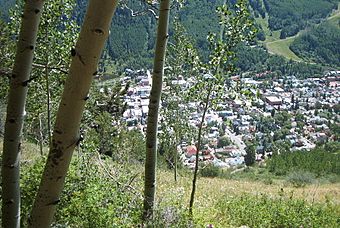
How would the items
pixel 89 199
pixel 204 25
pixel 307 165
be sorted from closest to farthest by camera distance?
pixel 89 199
pixel 307 165
pixel 204 25

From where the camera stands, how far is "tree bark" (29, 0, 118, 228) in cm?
171

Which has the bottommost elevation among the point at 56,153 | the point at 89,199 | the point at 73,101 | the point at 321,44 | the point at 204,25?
the point at 89,199

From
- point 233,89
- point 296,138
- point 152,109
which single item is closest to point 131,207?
point 152,109

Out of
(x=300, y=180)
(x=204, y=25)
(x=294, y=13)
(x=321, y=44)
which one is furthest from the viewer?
(x=294, y=13)

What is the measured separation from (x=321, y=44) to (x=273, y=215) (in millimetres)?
144870

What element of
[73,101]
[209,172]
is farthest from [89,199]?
[209,172]

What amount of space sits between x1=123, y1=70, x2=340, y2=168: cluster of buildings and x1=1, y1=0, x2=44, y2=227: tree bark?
28741mm

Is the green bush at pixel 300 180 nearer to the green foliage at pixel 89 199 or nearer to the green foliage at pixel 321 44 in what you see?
the green foliage at pixel 89 199

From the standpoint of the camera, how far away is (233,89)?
7.37 metres

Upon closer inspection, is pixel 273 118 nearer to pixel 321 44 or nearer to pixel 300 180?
pixel 300 180

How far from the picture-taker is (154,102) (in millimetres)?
4789

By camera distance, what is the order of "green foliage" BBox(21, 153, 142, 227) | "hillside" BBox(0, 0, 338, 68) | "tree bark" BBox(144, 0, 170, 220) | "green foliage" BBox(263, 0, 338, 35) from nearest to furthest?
"green foliage" BBox(21, 153, 142, 227)
"tree bark" BBox(144, 0, 170, 220)
"hillside" BBox(0, 0, 338, 68)
"green foliage" BBox(263, 0, 338, 35)

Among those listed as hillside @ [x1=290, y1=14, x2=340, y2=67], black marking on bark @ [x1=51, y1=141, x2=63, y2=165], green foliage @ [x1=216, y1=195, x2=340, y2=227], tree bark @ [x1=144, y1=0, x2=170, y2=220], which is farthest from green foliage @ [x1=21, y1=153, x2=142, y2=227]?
hillside @ [x1=290, y1=14, x2=340, y2=67]

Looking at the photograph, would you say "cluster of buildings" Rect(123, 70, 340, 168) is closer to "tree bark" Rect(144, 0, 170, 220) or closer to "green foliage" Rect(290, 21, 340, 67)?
"green foliage" Rect(290, 21, 340, 67)
